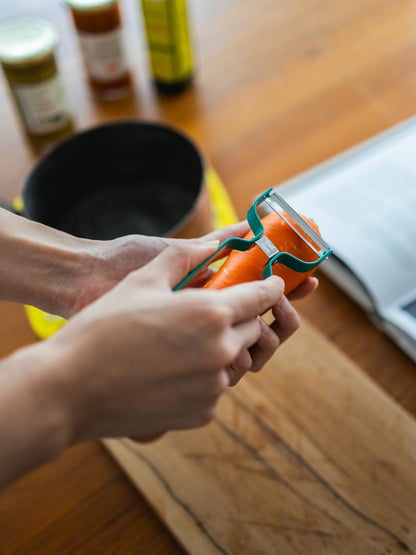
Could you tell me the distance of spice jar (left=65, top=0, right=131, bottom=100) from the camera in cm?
82

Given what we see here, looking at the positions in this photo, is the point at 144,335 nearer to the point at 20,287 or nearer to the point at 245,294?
the point at 245,294

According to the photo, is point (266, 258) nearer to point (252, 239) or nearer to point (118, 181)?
point (252, 239)

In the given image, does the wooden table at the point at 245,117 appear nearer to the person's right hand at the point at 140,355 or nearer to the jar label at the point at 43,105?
the jar label at the point at 43,105

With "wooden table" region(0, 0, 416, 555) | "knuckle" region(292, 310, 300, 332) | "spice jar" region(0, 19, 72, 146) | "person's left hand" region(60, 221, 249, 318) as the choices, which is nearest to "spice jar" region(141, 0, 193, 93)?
"wooden table" region(0, 0, 416, 555)

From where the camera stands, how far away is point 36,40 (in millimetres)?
796

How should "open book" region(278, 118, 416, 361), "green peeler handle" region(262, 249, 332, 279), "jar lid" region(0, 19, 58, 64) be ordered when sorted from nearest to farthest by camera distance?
"green peeler handle" region(262, 249, 332, 279), "open book" region(278, 118, 416, 361), "jar lid" region(0, 19, 58, 64)

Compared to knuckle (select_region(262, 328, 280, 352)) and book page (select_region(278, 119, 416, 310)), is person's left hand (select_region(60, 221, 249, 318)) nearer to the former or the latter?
knuckle (select_region(262, 328, 280, 352))

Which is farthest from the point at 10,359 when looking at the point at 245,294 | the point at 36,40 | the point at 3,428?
the point at 36,40

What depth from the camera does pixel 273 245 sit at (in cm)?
48

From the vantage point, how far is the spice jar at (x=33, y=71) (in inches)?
30.6

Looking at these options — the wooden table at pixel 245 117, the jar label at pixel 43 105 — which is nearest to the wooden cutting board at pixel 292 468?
the wooden table at pixel 245 117

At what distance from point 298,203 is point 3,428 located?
52cm

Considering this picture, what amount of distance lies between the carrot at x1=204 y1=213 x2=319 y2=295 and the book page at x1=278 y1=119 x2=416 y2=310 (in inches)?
7.1

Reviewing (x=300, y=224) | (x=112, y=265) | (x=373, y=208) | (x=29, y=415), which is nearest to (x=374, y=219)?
(x=373, y=208)
